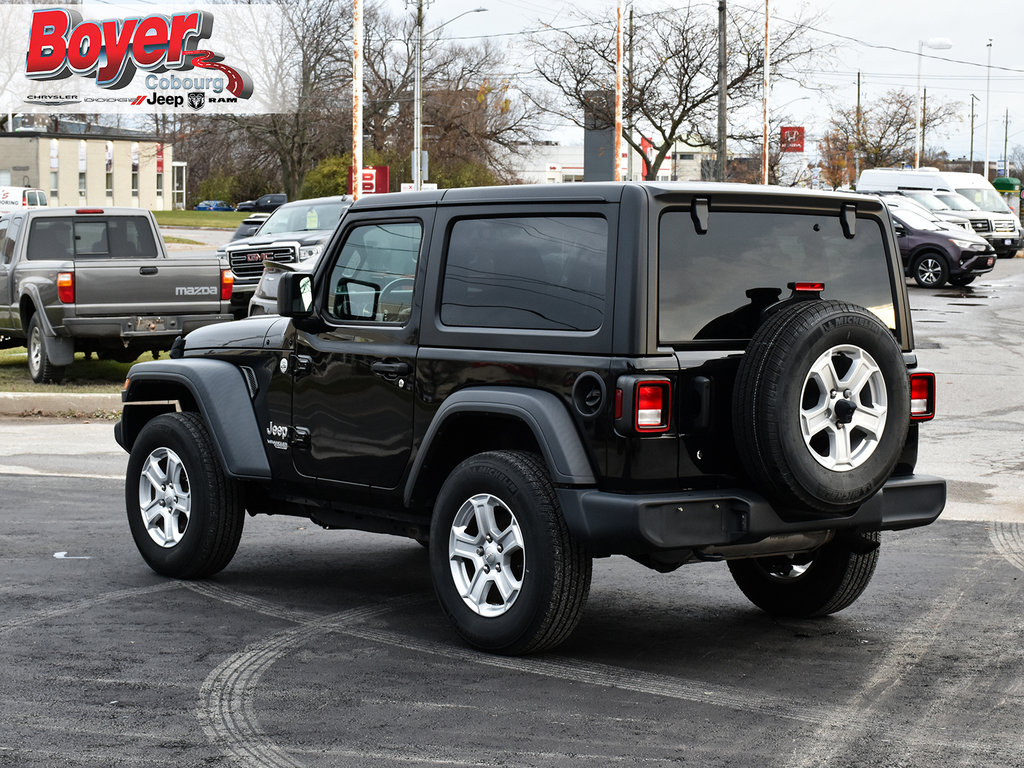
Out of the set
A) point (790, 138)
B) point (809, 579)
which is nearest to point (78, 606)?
point (809, 579)

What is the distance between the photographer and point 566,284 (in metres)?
5.59

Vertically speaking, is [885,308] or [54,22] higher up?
[54,22]

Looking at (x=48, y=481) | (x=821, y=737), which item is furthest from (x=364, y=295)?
(x=48, y=481)

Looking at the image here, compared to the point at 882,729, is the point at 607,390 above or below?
above

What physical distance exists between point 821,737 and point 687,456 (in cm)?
115

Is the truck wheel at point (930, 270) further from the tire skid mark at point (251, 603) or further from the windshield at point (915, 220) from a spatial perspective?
the tire skid mark at point (251, 603)

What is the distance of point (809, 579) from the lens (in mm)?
6480

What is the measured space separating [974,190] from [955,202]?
281cm

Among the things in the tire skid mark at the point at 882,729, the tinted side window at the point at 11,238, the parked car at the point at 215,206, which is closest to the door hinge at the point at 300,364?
the tire skid mark at the point at 882,729

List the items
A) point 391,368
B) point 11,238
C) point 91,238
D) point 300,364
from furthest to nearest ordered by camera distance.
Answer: point 91,238 → point 11,238 → point 300,364 → point 391,368

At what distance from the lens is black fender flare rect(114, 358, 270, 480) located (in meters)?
6.91

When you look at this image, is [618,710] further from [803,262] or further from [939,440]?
[939,440]

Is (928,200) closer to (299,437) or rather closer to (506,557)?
(299,437)

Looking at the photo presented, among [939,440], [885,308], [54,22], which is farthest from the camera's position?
[54,22]
